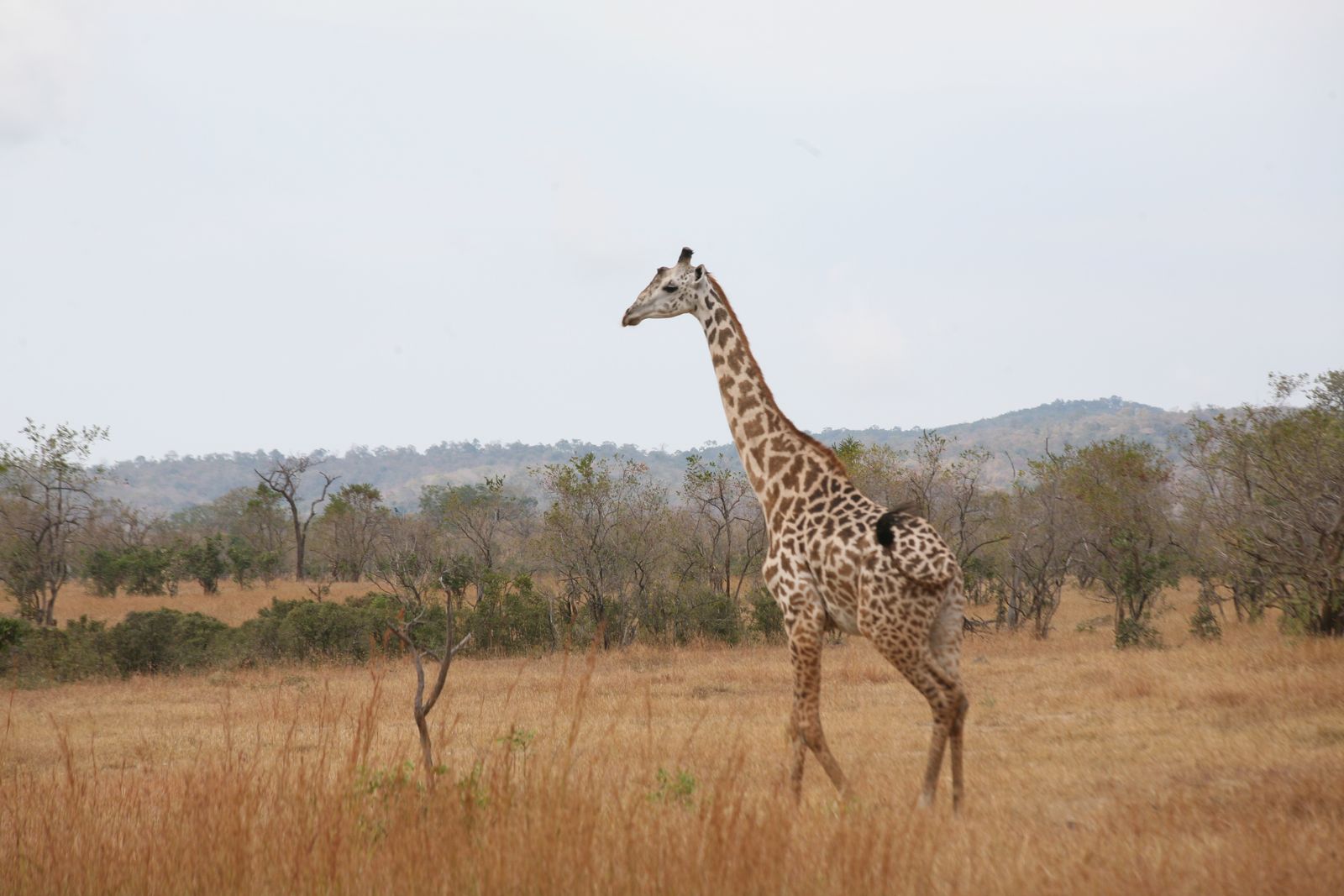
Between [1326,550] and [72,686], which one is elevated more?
[1326,550]

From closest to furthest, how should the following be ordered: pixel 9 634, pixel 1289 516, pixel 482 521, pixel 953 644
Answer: pixel 953 644
pixel 1289 516
pixel 9 634
pixel 482 521

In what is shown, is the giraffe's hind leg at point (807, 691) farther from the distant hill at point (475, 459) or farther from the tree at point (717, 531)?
the distant hill at point (475, 459)

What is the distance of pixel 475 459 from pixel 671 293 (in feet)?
575

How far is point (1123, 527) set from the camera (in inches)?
820

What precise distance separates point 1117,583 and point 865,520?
12.6m

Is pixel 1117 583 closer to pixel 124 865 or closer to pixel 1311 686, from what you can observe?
pixel 1311 686

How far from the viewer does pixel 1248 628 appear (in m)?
17.7

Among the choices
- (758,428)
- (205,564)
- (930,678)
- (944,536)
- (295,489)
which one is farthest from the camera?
(295,489)

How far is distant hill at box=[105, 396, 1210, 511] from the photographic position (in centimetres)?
15038

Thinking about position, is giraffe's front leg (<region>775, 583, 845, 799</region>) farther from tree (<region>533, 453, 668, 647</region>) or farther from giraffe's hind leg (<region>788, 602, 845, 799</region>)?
tree (<region>533, 453, 668, 647</region>)

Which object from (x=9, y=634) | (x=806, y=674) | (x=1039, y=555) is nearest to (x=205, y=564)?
(x=9, y=634)

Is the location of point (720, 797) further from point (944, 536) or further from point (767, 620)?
point (944, 536)

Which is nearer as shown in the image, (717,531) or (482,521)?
(717,531)

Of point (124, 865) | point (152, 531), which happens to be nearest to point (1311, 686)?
point (124, 865)
